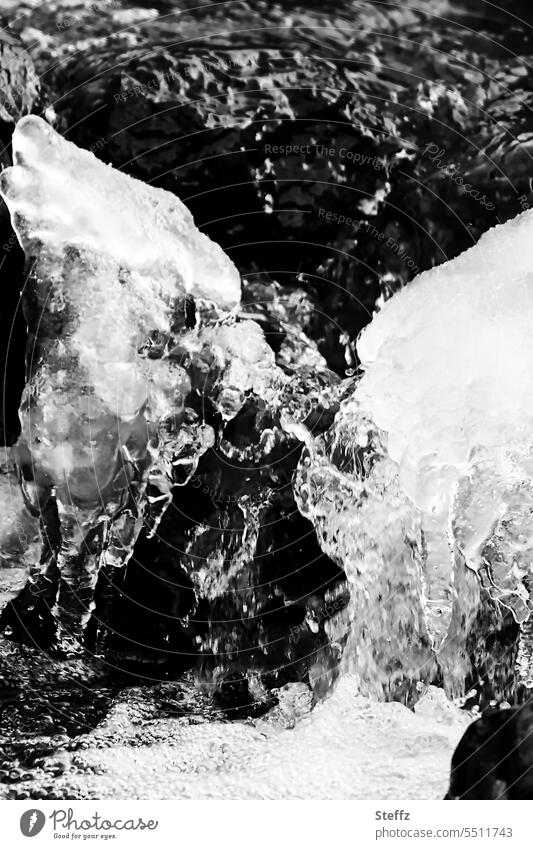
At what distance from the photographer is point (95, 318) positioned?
72cm

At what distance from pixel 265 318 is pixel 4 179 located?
264 mm

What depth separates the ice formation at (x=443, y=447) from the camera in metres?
0.68

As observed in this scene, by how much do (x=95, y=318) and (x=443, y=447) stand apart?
327mm

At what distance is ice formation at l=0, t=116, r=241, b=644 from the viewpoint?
0.70 m

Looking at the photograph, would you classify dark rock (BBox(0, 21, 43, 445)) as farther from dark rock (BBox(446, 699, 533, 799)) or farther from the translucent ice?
dark rock (BBox(446, 699, 533, 799))

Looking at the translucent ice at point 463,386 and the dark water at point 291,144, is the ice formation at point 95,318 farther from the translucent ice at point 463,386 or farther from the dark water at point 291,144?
the translucent ice at point 463,386

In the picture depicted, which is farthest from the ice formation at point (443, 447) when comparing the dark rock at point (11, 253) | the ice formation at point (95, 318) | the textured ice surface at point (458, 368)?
the dark rock at point (11, 253)

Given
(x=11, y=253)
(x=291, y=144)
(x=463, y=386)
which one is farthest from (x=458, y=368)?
(x=11, y=253)

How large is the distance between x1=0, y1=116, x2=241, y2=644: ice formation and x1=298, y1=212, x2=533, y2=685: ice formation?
0.54ft

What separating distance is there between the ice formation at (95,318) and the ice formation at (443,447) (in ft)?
0.54

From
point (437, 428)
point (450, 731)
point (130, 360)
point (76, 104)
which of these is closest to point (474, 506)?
point (437, 428)

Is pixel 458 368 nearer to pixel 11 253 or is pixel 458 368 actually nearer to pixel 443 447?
pixel 443 447

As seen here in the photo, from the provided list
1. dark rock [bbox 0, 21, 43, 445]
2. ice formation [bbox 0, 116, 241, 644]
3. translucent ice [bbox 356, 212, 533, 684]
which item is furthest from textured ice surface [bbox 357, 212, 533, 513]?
dark rock [bbox 0, 21, 43, 445]

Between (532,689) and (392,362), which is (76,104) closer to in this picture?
(392,362)
